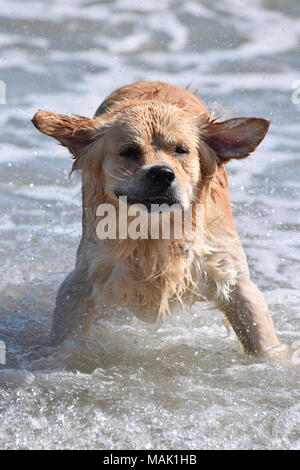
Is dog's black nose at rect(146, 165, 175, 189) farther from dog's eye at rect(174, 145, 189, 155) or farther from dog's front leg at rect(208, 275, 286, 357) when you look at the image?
dog's front leg at rect(208, 275, 286, 357)

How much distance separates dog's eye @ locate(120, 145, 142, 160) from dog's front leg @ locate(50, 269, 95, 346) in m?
0.81

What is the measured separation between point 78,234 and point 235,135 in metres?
2.54

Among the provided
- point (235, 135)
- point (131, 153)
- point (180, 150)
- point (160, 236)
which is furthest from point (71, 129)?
point (235, 135)

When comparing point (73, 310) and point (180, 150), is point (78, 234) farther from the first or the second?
point (180, 150)

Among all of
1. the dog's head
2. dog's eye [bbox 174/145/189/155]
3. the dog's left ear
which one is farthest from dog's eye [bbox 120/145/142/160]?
the dog's left ear

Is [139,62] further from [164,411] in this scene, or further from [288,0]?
[164,411]

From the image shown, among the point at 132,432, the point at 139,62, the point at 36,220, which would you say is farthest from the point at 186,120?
the point at 139,62

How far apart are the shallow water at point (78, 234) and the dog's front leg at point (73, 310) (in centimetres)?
9

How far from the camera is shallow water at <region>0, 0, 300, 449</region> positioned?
4293mm

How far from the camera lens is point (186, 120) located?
192 inches

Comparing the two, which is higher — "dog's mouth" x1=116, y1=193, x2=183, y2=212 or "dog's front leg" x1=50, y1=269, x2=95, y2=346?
"dog's mouth" x1=116, y1=193, x2=183, y2=212

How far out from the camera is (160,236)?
4.90 metres

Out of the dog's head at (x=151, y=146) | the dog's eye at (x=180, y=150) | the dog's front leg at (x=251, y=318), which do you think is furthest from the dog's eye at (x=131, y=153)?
the dog's front leg at (x=251, y=318)

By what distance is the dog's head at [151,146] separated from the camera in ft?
14.9
